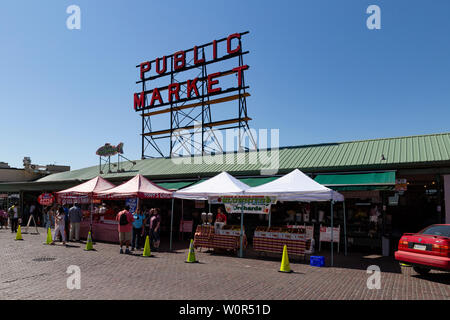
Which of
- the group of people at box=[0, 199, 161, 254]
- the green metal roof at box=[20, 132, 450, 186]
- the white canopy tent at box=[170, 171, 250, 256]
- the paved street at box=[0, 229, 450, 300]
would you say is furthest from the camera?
the green metal roof at box=[20, 132, 450, 186]

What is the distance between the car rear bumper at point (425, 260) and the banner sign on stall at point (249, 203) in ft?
15.1

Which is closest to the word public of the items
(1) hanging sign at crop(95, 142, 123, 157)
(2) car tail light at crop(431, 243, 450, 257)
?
(1) hanging sign at crop(95, 142, 123, 157)

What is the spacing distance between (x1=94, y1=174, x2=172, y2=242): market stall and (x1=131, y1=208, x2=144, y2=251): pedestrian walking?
4.75 feet

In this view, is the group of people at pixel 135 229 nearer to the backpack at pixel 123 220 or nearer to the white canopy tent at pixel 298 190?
the backpack at pixel 123 220

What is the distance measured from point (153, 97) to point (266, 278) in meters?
22.5

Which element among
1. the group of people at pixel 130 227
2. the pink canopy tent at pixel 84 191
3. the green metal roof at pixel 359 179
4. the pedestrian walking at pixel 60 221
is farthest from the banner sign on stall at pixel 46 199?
the green metal roof at pixel 359 179

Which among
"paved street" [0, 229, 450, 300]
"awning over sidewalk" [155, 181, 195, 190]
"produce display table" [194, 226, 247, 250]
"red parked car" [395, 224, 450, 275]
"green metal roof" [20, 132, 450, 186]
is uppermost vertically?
"green metal roof" [20, 132, 450, 186]

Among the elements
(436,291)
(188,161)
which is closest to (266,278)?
(436,291)

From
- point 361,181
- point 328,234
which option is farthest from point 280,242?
point 361,181

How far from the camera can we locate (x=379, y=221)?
15180 mm

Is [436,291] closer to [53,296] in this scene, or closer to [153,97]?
[53,296]

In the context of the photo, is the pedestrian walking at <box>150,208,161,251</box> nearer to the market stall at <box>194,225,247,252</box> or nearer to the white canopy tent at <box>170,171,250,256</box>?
the white canopy tent at <box>170,171,250,256</box>

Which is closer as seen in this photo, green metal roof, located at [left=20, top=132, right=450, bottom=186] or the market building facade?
the market building facade

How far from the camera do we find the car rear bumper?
331 inches
